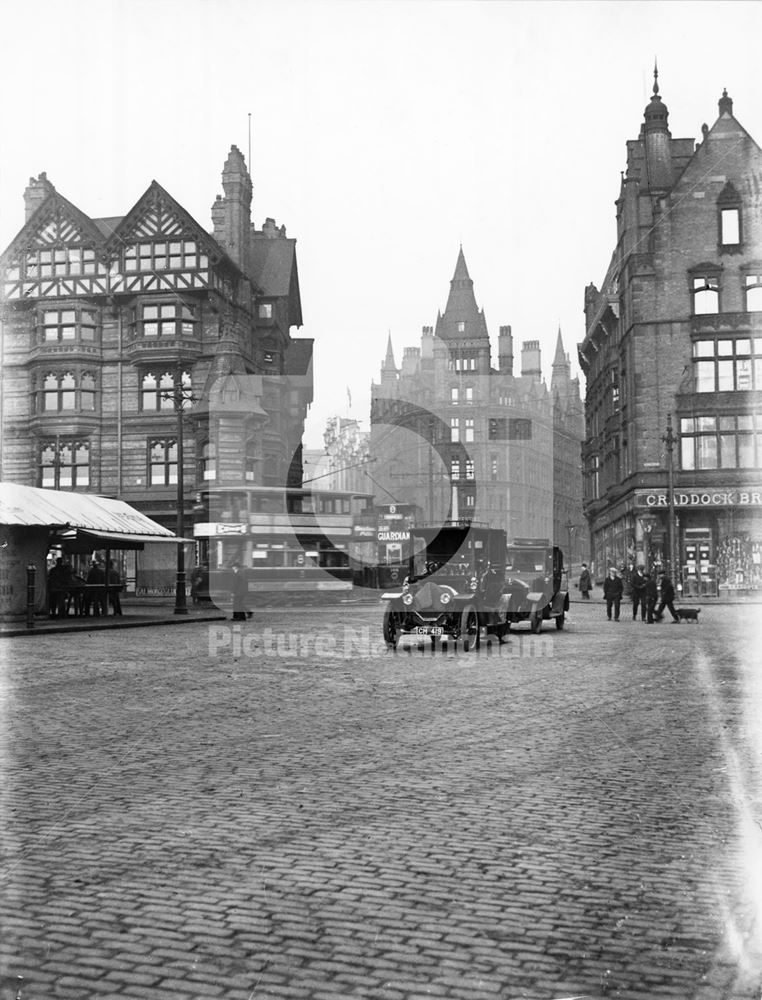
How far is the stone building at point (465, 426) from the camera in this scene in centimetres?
11944

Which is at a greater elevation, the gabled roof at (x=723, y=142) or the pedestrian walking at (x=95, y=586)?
the gabled roof at (x=723, y=142)

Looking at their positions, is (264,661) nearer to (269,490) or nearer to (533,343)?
(269,490)

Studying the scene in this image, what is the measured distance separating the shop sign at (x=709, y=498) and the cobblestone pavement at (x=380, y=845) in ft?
123

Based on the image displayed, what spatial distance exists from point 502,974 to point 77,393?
5197 centimetres

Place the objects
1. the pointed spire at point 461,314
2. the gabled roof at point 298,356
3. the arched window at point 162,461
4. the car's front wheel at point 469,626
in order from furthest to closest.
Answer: the pointed spire at point 461,314, the gabled roof at point 298,356, the arched window at point 162,461, the car's front wheel at point 469,626

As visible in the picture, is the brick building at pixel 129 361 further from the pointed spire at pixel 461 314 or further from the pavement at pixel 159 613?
the pointed spire at pixel 461 314

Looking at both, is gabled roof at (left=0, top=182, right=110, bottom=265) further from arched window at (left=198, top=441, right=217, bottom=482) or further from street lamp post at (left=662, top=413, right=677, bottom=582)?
street lamp post at (left=662, top=413, right=677, bottom=582)

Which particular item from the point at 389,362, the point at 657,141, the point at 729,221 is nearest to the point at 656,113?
the point at 657,141

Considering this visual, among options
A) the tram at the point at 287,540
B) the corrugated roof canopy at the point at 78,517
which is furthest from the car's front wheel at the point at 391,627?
the tram at the point at 287,540

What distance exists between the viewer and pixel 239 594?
30266 millimetres

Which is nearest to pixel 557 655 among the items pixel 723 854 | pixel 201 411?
pixel 723 854

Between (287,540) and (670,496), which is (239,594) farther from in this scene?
(670,496)

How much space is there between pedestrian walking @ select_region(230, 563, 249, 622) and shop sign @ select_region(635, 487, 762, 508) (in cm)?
2538

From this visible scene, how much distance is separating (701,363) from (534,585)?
28711 mm
